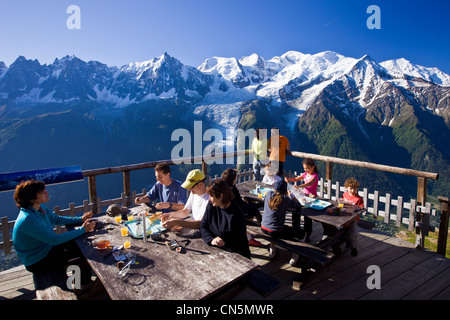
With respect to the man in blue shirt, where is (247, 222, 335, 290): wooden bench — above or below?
below

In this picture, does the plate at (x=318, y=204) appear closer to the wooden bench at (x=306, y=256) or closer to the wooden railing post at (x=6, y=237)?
the wooden bench at (x=306, y=256)

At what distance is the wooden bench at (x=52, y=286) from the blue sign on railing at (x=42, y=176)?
5.74 ft

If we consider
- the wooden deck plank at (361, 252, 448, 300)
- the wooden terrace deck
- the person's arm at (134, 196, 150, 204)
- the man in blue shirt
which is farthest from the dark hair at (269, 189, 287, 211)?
the person's arm at (134, 196, 150, 204)

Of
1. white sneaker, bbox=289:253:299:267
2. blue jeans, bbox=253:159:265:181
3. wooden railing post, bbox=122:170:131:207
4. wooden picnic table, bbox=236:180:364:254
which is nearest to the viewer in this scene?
wooden picnic table, bbox=236:180:364:254

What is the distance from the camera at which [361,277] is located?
3.86 m

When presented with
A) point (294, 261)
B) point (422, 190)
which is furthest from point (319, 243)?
point (422, 190)

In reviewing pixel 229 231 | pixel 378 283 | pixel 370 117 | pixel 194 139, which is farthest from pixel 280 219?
Result: pixel 370 117

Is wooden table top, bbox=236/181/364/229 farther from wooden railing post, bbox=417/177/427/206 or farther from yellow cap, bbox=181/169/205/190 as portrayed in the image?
yellow cap, bbox=181/169/205/190

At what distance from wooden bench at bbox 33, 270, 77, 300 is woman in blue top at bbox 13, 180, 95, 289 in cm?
11

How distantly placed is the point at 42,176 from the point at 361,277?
5293 millimetres

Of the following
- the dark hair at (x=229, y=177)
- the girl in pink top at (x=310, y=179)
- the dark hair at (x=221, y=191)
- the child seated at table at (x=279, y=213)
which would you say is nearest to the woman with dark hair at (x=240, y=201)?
the dark hair at (x=229, y=177)

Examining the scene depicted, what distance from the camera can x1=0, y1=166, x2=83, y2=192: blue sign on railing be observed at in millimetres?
3914

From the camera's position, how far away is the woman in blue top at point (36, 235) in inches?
112
